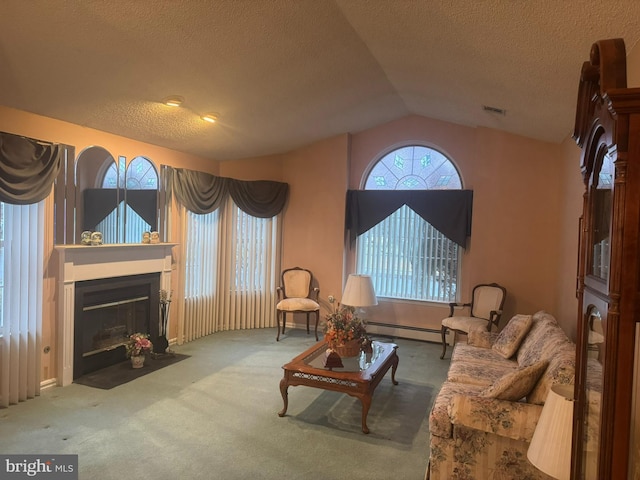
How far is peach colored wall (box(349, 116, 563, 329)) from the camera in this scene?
495cm

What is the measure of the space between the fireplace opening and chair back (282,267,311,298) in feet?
6.02

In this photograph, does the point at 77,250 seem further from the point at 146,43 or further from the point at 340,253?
the point at 340,253

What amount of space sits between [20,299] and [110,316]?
1.04 metres

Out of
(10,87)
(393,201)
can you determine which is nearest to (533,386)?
(393,201)

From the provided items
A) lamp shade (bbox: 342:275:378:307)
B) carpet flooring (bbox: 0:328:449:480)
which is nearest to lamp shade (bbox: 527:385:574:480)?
carpet flooring (bbox: 0:328:449:480)

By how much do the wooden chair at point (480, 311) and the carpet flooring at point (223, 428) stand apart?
67 cm

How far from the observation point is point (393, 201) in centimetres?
577

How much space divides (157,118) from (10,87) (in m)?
1.25

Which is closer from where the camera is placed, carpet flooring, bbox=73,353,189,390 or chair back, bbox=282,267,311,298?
carpet flooring, bbox=73,353,189,390

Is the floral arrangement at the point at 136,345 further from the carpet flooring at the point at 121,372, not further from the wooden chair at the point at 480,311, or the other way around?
the wooden chair at the point at 480,311

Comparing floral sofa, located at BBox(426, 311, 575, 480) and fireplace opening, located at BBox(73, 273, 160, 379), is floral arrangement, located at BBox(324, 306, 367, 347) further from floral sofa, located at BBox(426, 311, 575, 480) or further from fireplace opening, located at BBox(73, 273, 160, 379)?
fireplace opening, located at BBox(73, 273, 160, 379)

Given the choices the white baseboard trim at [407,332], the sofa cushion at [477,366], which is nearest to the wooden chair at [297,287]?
the white baseboard trim at [407,332]

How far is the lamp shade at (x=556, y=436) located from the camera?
1.61 m

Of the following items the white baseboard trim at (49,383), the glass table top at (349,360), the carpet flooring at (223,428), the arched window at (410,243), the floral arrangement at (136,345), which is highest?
the arched window at (410,243)
